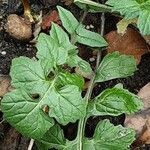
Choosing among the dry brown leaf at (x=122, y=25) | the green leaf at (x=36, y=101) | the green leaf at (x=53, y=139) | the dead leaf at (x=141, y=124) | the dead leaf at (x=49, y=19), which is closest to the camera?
the green leaf at (x=36, y=101)

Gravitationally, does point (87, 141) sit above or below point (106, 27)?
below

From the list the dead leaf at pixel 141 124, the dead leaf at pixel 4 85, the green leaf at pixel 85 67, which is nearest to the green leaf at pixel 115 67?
the green leaf at pixel 85 67

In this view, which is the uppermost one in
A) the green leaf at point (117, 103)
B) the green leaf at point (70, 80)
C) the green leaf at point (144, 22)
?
the green leaf at point (144, 22)

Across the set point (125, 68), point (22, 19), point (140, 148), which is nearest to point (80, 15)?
point (22, 19)

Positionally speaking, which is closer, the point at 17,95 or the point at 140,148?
the point at 17,95

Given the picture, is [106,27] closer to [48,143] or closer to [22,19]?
[22,19]

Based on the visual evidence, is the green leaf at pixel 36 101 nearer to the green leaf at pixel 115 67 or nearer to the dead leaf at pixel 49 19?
the green leaf at pixel 115 67
